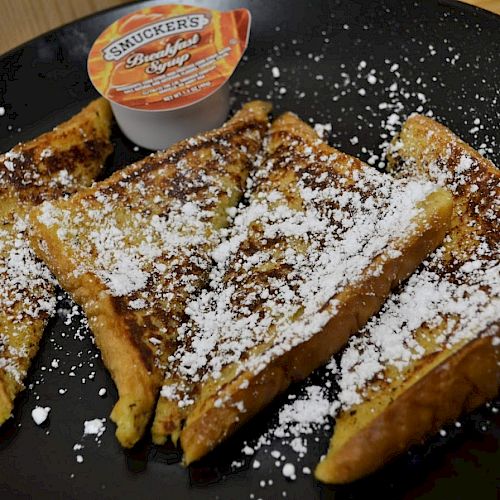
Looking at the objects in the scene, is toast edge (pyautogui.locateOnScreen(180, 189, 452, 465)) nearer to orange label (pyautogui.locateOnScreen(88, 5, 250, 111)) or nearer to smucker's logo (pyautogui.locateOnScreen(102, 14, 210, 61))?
orange label (pyautogui.locateOnScreen(88, 5, 250, 111))

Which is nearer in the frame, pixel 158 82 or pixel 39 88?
pixel 158 82

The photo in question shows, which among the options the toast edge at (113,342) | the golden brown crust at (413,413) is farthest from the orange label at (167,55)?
the golden brown crust at (413,413)

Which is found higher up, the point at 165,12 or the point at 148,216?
the point at 165,12

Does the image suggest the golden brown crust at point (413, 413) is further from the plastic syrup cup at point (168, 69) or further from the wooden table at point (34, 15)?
the wooden table at point (34, 15)

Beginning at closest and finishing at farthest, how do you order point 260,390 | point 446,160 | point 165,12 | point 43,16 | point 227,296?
point 260,390 → point 227,296 → point 446,160 → point 165,12 → point 43,16

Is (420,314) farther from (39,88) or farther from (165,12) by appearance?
(39,88)

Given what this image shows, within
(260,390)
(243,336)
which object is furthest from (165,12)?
(260,390)

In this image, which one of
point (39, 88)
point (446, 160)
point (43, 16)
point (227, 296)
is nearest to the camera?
point (227, 296)
